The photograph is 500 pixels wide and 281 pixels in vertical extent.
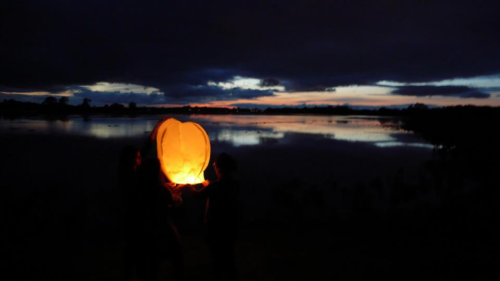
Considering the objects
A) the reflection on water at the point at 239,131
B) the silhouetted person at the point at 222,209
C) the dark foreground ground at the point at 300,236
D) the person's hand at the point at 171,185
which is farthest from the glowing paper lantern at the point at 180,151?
the reflection on water at the point at 239,131

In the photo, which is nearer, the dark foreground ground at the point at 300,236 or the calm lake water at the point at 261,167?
the dark foreground ground at the point at 300,236

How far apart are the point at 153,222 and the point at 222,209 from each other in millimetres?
776

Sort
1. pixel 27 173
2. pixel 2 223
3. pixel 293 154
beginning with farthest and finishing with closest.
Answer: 1. pixel 293 154
2. pixel 27 173
3. pixel 2 223

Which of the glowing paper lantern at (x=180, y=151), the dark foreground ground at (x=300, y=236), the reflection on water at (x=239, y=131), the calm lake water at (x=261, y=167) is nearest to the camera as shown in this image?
the glowing paper lantern at (x=180, y=151)

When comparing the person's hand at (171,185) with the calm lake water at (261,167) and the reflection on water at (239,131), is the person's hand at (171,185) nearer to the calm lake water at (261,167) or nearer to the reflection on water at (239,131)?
the calm lake water at (261,167)

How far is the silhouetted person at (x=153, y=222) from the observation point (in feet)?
11.0

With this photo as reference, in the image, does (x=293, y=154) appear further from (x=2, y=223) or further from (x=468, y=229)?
(x=2, y=223)

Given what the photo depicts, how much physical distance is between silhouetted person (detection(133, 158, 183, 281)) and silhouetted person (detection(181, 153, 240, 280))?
350 millimetres

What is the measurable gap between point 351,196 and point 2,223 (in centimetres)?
1011

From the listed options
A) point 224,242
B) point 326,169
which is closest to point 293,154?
point 326,169

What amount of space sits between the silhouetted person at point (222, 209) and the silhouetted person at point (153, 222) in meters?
0.35

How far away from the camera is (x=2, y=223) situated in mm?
7148

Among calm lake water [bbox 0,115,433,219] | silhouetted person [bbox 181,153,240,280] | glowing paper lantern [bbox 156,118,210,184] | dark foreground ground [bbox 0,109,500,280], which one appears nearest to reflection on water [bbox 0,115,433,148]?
calm lake water [bbox 0,115,433,219]

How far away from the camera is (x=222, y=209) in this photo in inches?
144
